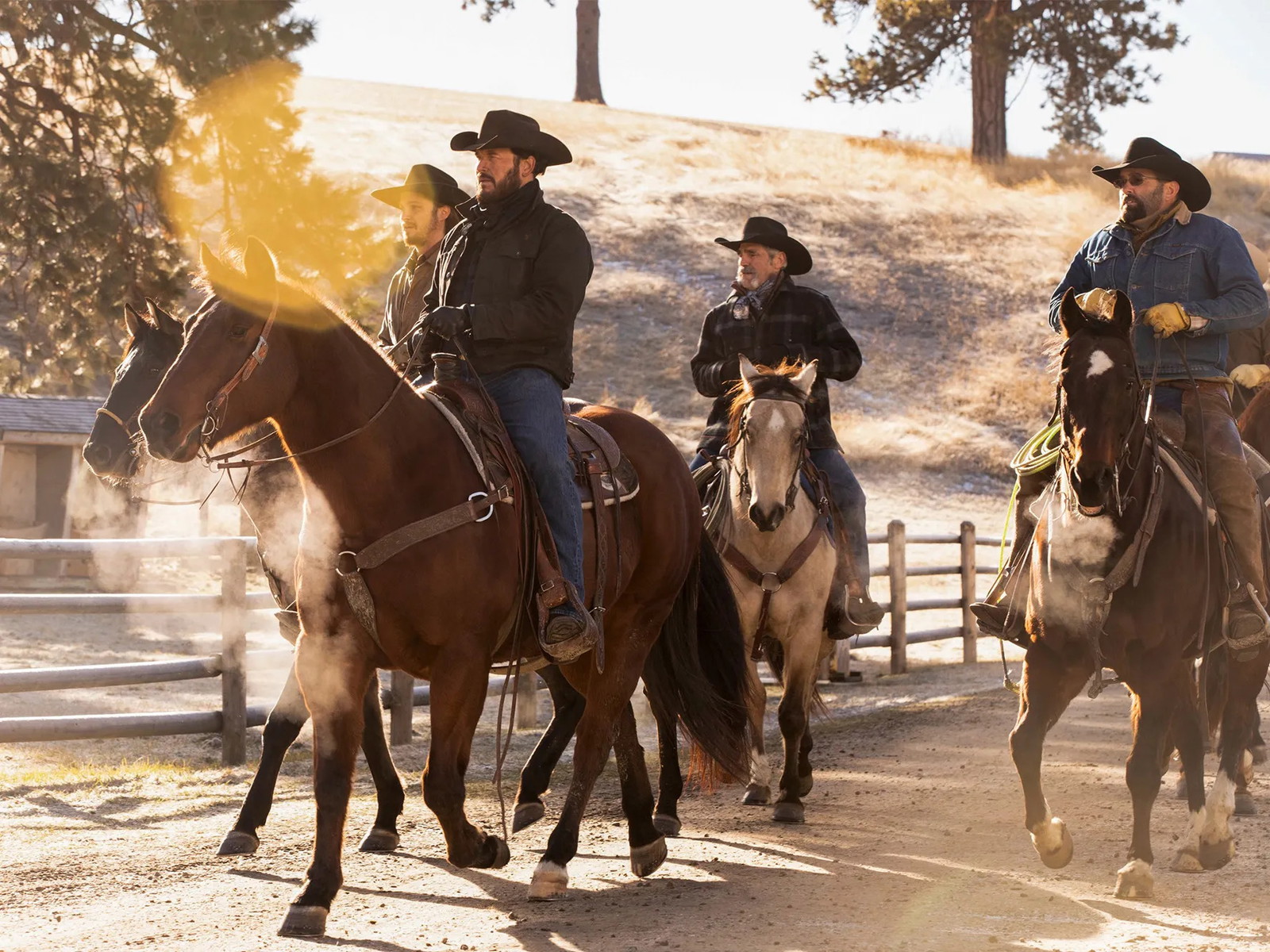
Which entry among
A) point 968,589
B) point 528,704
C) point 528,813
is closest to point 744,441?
point 528,813

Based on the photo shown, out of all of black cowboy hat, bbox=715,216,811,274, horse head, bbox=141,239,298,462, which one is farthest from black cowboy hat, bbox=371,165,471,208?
horse head, bbox=141,239,298,462

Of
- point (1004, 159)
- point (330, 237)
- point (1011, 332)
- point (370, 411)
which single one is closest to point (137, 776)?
point (370, 411)

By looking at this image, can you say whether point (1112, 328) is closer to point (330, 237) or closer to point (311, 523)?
point (311, 523)

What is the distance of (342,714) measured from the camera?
16.8ft

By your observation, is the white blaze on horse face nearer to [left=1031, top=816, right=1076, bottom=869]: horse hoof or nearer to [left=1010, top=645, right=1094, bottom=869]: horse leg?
[left=1010, top=645, right=1094, bottom=869]: horse leg

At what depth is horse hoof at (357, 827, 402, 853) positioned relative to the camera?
6602 mm

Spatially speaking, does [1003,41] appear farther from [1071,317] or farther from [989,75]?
[1071,317]

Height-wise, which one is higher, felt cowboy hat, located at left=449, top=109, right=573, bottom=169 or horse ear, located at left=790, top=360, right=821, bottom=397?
felt cowboy hat, located at left=449, top=109, right=573, bottom=169

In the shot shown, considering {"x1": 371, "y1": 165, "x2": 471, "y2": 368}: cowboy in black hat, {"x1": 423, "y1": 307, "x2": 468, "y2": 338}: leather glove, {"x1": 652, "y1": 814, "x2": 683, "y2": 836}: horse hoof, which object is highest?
{"x1": 371, "y1": 165, "x2": 471, "y2": 368}: cowboy in black hat

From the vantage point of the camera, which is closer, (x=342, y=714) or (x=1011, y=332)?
(x=342, y=714)

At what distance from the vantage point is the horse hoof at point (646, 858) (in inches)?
237

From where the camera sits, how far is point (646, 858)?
603cm

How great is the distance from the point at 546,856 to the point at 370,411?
189cm

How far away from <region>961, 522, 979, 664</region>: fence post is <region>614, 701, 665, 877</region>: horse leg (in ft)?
35.9
